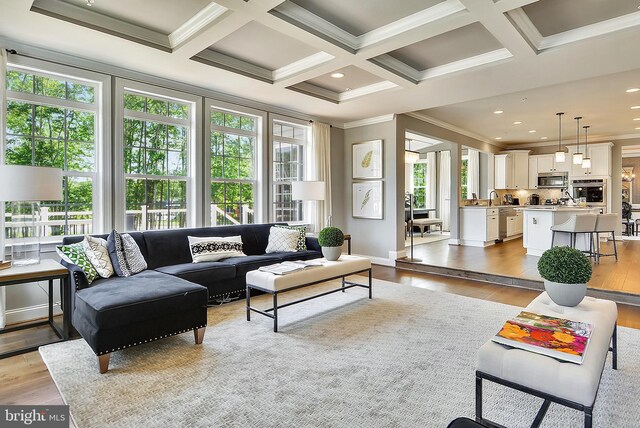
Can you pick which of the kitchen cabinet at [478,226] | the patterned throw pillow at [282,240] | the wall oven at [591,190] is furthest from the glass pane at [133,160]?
the wall oven at [591,190]

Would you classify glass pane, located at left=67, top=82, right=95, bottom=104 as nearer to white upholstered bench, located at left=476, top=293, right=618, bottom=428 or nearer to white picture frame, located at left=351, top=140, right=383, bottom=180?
white picture frame, located at left=351, top=140, right=383, bottom=180

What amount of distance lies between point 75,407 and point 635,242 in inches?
436

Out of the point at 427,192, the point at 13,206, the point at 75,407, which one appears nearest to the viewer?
the point at 75,407

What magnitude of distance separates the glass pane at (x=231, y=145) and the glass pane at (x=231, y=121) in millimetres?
148

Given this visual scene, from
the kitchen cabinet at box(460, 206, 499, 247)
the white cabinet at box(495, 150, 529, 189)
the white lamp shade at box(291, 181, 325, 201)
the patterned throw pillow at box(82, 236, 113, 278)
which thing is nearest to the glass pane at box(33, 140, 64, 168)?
the patterned throw pillow at box(82, 236, 113, 278)

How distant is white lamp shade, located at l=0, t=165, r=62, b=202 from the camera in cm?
288

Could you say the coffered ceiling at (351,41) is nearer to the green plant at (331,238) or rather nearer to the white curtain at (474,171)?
the green plant at (331,238)

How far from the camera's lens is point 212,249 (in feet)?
14.0

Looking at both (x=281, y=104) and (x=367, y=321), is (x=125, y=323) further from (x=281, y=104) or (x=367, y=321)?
(x=281, y=104)

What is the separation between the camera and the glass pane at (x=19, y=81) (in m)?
3.49

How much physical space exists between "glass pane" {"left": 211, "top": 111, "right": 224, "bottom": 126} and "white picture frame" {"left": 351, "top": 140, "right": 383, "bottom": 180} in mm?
2710

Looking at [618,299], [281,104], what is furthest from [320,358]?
[281,104]

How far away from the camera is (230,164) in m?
5.30

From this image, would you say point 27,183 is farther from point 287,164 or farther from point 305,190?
point 287,164
